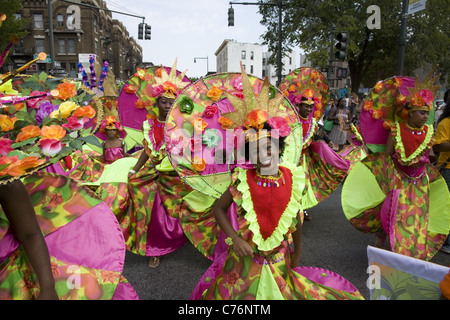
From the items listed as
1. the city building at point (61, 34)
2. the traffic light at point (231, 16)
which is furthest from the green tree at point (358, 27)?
the city building at point (61, 34)

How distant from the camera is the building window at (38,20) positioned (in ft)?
123

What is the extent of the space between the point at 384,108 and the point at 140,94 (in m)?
2.98

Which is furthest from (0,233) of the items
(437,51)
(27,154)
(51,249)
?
(437,51)

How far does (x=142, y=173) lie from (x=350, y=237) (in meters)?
2.87

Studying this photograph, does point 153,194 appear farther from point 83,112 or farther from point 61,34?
point 61,34

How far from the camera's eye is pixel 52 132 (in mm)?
1320

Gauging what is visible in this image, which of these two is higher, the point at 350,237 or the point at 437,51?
the point at 437,51

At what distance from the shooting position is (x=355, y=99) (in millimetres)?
11539

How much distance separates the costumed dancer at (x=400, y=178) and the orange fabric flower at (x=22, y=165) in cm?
303

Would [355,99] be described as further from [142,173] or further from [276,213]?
[276,213]

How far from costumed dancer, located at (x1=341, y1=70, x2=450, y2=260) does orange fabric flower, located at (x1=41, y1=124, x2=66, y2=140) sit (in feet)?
9.68

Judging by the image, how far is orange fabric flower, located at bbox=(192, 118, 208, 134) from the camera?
2686mm

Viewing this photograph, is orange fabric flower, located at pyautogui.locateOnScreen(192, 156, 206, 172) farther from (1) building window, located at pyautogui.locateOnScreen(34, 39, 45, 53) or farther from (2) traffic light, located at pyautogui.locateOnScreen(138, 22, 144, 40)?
(1) building window, located at pyautogui.locateOnScreen(34, 39, 45, 53)

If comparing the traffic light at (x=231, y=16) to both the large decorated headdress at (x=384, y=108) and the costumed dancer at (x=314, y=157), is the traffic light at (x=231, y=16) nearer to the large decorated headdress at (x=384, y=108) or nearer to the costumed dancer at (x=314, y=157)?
the costumed dancer at (x=314, y=157)
